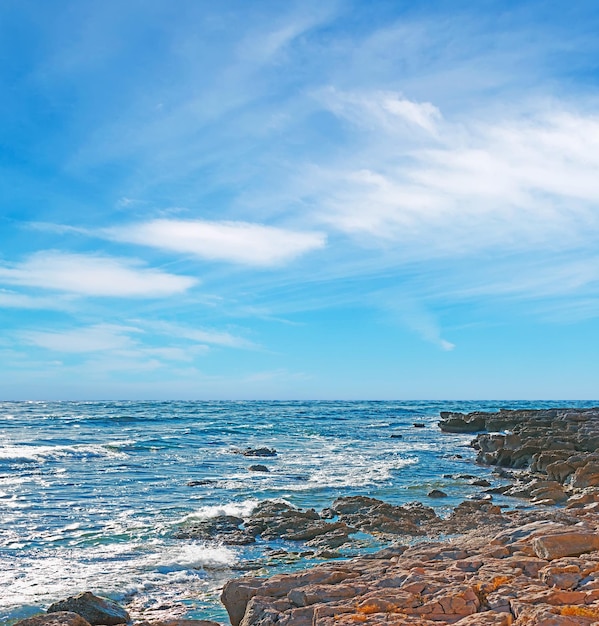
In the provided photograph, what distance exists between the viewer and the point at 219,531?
1564 cm

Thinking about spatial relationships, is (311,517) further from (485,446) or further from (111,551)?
(485,446)

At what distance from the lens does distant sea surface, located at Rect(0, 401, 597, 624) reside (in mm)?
11867

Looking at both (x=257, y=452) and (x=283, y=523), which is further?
(x=257, y=452)

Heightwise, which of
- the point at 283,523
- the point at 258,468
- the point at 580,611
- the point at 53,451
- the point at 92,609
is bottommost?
the point at 53,451

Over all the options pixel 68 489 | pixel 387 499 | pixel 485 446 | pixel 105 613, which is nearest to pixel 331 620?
pixel 105 613

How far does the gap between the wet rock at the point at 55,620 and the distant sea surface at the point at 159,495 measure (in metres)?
2.26

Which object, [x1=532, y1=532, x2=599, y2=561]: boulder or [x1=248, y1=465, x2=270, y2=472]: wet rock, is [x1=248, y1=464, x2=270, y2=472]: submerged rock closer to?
[x1=248, y1=465, x2=270, y2=472]: wet rock

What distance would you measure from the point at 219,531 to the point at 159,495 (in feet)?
19.8

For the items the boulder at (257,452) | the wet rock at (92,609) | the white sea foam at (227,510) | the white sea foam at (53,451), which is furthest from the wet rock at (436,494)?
the white sea foam at (53,451)

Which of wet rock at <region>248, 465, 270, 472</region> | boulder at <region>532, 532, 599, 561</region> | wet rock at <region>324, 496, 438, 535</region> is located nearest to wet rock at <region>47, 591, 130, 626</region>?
boulder at <region>532, 532, 599, 561</region>

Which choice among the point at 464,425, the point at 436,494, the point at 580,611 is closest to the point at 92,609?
the point at 580,611

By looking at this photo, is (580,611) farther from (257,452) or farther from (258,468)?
(257,452)

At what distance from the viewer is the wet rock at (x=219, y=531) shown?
1495 cm

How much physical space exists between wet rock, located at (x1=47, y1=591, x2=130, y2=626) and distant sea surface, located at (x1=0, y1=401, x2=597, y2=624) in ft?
3.46
